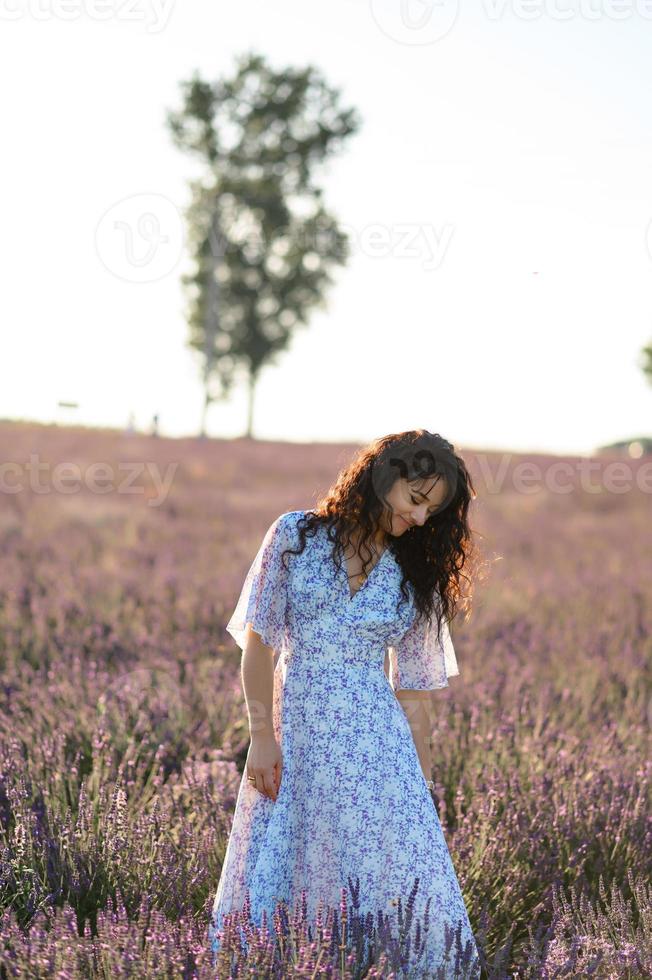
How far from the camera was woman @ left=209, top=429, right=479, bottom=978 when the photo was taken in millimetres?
2326

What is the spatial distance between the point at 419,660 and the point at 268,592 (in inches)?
17.2

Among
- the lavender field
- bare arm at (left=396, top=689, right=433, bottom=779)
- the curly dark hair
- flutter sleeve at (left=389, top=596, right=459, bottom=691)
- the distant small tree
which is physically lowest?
the lavender field

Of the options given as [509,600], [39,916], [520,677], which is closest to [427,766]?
[39,916]

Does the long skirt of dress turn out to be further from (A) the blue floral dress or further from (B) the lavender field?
(B) the lavender field

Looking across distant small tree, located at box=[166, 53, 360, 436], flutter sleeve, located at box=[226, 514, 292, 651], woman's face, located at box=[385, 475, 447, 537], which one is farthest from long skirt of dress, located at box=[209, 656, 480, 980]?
distant small tree, located at box=[166, 53, 360, 436]

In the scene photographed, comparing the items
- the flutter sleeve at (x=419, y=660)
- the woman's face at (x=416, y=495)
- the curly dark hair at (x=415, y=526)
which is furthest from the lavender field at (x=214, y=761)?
the flutter sleeve at (x=419, y=660)

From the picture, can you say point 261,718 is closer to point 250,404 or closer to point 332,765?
point 332,765

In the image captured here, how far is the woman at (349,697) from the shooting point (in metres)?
2.33

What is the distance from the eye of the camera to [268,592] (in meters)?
2.43

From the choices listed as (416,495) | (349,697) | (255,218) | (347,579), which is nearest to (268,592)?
(347,579)

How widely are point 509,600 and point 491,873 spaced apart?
4.63 meters

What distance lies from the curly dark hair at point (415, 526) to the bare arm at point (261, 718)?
25 cm

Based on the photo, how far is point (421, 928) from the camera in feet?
7.12

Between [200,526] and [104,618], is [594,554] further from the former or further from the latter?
[104,618]
